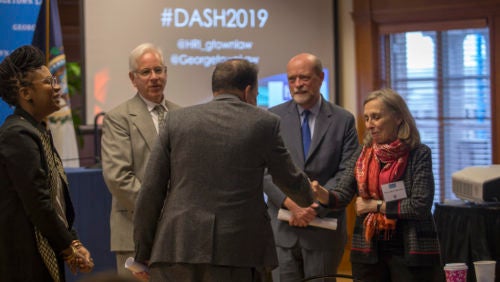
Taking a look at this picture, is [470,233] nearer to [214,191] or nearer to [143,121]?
[143,121]

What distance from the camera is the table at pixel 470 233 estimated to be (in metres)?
4.44

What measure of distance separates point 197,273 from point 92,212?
2.30 metres

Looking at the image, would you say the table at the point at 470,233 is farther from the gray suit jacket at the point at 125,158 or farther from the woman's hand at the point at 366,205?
the gray suit jacket at the point at 125,158

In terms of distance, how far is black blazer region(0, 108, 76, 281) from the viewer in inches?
99.6

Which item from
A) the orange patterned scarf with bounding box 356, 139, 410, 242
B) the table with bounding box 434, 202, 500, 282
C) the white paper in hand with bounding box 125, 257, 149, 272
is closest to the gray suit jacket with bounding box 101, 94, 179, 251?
the white paper in hand with bounding box 125, 257, 149, 272

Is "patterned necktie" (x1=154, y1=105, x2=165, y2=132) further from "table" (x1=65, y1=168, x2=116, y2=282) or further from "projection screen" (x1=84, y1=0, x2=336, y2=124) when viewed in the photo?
"projection screen" (x1=84, y1=0, x2=336, y2=124)

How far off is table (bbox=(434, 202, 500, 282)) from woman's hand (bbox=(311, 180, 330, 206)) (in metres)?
1.41

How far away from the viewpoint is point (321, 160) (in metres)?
3.72

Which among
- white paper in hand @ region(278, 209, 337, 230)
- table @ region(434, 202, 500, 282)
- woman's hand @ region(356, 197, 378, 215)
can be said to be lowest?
table @ region(434, 202, 500, 282)

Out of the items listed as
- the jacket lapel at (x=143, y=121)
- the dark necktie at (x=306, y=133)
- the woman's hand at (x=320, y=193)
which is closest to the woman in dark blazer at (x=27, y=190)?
the jacket lapel at (x=143, y=121)

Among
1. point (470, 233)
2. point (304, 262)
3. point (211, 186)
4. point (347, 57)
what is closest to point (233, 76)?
point (211, 186)

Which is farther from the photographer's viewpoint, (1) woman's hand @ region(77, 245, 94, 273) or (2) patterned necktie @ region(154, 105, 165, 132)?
(2) patterned necktie @ region(154, 105, 165, 132)

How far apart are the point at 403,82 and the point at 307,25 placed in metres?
0.96

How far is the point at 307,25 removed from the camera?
6684 millimetres
